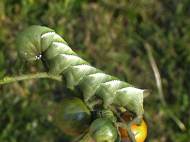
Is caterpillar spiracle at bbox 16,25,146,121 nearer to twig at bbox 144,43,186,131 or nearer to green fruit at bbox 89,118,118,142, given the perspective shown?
green fruit at bbox 89,118,118,142

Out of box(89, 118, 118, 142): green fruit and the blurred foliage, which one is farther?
the blurred foliage

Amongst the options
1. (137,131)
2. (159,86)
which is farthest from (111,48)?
(137,131)

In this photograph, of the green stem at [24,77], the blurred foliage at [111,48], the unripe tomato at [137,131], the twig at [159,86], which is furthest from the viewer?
the twig at [159,86]

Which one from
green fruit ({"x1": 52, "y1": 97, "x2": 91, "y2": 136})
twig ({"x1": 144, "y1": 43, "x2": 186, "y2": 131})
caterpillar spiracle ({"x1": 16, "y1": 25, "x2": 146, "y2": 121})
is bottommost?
twig ({"x1": 144, "y1": 43, "x2": 186, "y2": 131})

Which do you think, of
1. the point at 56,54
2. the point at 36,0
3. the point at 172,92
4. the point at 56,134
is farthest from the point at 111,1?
the point at 56,54

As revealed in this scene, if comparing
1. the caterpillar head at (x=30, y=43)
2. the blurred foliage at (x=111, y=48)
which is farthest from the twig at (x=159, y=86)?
the caterpillar head at (x=30, y=43)

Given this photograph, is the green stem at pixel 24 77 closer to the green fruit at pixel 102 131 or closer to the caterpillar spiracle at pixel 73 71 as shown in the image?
the caterpillar spiracle at pixel 73 71

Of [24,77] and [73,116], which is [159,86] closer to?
[73,116]

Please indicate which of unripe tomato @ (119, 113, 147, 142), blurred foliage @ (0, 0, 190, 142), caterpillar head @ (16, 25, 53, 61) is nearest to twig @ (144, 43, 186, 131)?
blurred foliage @ (0, 0, 190, 142)

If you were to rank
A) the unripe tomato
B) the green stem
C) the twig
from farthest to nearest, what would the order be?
1. the twig
2. the unripe tomato
3. the green stem
